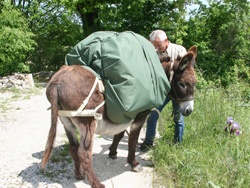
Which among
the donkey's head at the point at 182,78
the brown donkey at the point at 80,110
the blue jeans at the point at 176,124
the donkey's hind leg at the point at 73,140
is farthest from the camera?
the blue jeans at the point at 176,124

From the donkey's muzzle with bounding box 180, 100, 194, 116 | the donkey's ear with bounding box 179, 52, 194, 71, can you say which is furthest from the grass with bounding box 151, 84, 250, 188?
the donkey's ear with bounding box 179, 52, 194, 71

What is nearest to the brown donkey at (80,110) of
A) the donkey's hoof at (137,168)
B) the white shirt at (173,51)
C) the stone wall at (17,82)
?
the white shirt at (173,51)

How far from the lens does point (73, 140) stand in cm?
321

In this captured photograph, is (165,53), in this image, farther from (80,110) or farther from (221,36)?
(221,36)

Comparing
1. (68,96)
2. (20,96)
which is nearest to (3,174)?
(68,96)

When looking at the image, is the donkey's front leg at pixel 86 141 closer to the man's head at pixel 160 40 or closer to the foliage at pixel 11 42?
the man's head at pixel 160 40

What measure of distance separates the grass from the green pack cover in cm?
79

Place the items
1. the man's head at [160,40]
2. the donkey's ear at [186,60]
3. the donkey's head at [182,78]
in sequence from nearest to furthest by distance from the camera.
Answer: the donkey's ear at [186,60] < the donkey's head at [182,78] < the man's head at [160,40]

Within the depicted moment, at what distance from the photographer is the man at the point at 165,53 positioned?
139 inches

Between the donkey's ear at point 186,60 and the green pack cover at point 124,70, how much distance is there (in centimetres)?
36

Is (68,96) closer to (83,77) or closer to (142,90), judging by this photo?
(83,77)

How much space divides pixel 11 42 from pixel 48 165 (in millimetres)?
6985

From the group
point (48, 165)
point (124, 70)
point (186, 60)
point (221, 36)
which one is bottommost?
point (48, 165)

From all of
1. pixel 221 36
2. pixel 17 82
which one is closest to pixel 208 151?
pixel 17 82
